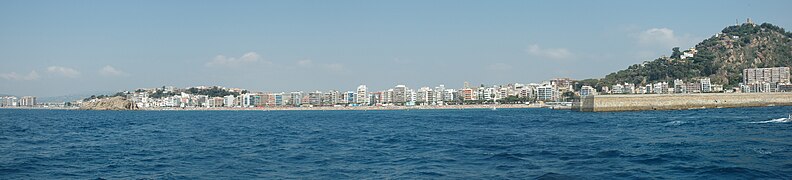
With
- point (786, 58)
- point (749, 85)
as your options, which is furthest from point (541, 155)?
point (786, 58)

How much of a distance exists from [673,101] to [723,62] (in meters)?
90.4

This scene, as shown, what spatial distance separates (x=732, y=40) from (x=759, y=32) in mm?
7163

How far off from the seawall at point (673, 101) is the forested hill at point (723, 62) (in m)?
59.9

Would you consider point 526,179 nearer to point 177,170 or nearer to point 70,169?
point 177,170

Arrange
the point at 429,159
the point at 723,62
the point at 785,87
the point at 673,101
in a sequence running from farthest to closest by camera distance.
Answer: the point at 723,62, the point at 785,87, the point at 673,101, the point at 429,159

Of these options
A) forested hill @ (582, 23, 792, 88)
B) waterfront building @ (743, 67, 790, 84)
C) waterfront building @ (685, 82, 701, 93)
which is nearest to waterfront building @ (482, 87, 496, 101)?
forested hill @ (582, 23, 792, 88)

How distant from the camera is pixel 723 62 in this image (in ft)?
503

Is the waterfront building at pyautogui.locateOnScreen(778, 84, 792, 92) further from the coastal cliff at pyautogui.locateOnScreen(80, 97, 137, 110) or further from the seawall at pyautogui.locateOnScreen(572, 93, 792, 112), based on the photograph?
the coastal cliff at pyautogui.locateOnScreen(80, 97, 137, 110)

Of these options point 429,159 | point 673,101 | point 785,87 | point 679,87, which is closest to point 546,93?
point 679,87

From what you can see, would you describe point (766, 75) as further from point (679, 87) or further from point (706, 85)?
point (679, 87)

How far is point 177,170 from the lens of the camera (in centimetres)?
1781

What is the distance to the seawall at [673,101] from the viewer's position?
7288 cm

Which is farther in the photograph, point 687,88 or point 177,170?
point 687,88

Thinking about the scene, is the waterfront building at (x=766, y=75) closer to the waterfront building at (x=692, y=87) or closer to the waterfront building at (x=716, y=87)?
the waterfront building at (x=716, y=87)
